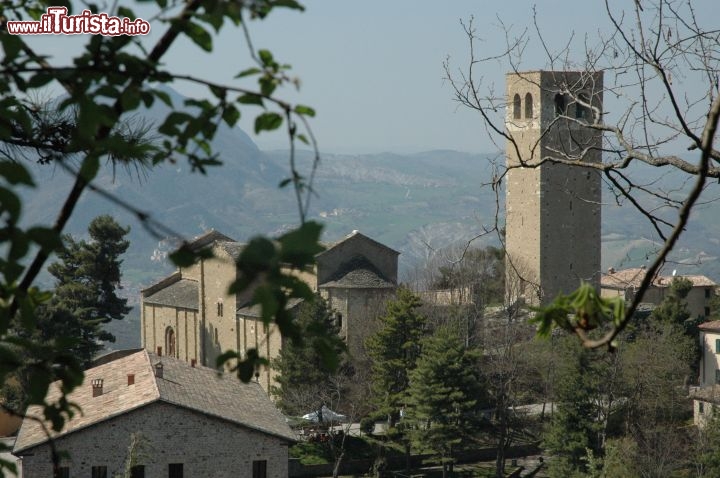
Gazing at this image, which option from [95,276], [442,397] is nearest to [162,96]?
[442,397]

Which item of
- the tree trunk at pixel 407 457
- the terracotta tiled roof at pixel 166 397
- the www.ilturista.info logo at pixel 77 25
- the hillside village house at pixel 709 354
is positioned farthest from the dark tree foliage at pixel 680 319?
the www.ilturista.info logo at pixel 77 25

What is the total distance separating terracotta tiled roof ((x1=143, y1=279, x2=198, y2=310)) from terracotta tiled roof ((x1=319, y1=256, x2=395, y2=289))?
23.1 ft

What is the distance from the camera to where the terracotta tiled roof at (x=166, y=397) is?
70.0 feet

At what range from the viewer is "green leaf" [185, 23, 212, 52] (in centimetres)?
275

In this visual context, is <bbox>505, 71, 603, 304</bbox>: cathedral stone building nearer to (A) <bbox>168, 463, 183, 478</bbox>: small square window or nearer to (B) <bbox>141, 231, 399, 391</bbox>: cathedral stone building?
(B) <bbox>141, 231, 399, 391</bbox>: cathedral stone building

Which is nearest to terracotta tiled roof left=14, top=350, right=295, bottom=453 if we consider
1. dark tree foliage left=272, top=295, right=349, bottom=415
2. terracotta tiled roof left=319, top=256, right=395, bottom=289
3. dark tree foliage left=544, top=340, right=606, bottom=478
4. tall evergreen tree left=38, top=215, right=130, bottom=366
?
dark tree foliage left=272, top=295, right=349, bottom=415

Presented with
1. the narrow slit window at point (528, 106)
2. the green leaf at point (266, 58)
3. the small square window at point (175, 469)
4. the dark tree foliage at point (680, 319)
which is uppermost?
the narrow slit window at point (528, 106)

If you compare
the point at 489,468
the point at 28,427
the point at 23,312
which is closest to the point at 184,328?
the point at 489,468

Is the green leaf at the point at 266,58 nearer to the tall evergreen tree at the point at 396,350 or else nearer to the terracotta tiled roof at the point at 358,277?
the tall evergreen tree at the point at 396,350

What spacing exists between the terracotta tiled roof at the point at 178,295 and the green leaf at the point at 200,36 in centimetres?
4142

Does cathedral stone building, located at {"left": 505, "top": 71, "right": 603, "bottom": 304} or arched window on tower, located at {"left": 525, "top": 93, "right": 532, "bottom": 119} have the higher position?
arched window on tower, located at {"left": 525, "top": 93, "right": 532, "bottom": 119}

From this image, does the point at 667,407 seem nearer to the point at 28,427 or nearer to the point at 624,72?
the point at 28,427

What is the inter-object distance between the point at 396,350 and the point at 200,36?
3009 cm

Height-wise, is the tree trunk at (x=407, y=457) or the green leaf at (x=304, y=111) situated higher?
the green leaf at (x=304, y=111)
